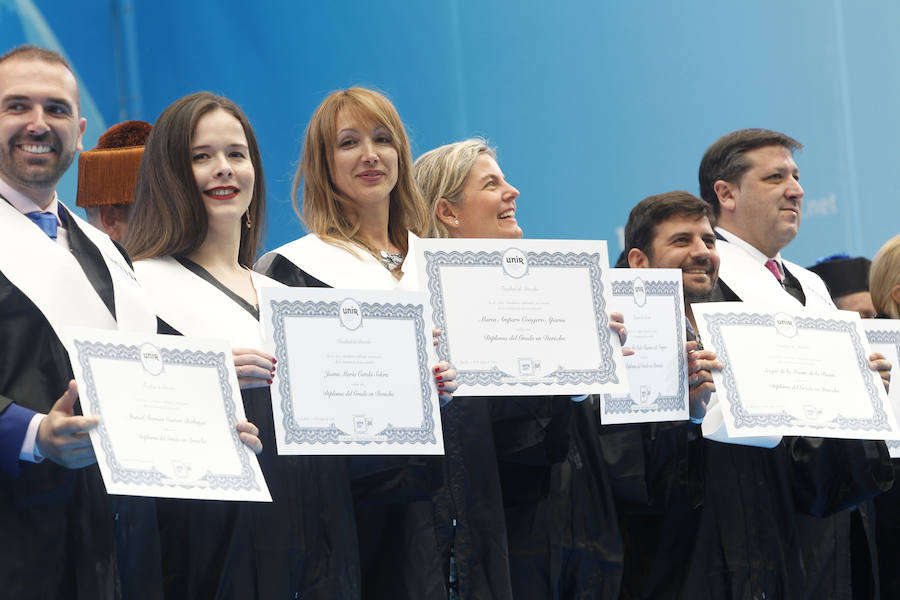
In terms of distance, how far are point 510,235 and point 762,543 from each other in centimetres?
118

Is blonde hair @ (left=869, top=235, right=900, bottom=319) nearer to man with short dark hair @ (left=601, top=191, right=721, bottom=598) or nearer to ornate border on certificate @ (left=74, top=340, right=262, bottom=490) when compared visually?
man with short dark hair @ (left=601, top=191, right=721, bottom=598)

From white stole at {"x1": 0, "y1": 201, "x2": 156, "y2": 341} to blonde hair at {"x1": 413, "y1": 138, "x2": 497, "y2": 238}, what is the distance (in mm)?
1231

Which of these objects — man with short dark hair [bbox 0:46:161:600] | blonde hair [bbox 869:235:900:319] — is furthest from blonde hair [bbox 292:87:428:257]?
blonde hair [bbox 869:235:900:319]

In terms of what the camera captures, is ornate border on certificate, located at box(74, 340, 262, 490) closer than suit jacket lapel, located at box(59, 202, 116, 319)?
Yes

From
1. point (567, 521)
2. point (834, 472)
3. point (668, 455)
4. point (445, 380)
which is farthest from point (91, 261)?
point (834, 472)

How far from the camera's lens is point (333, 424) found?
2977 millimetres

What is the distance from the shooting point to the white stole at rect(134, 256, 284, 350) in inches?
121

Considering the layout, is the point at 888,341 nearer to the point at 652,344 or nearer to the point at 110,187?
the point at 652,344

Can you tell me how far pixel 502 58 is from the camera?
20.4ft

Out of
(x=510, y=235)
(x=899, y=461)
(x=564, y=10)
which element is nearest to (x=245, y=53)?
(x=564, y=10)

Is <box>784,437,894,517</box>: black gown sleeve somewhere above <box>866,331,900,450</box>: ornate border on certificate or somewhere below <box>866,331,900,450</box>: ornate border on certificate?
below

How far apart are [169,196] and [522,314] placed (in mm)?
932

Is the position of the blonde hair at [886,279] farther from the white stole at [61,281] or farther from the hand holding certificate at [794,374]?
the white stole at [61,281]

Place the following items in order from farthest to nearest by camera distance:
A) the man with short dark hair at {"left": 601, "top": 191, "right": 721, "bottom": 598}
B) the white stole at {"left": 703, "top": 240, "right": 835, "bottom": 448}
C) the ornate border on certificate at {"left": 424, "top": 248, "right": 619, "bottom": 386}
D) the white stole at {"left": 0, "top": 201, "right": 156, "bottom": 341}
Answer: the white stole at {"left": 703, "top": 240, "right": 835, "bottom": 448} < the man with short dark hair at {"left": 601, "top": 191, "right": 721, "bottom": 598} < the ornate border on certificate at {"left": 424, "top": 248, "right": 619, "bottom": 386} < the white stole at {"left": 0, "top": 201, "right": 156, "bottom": 341}
